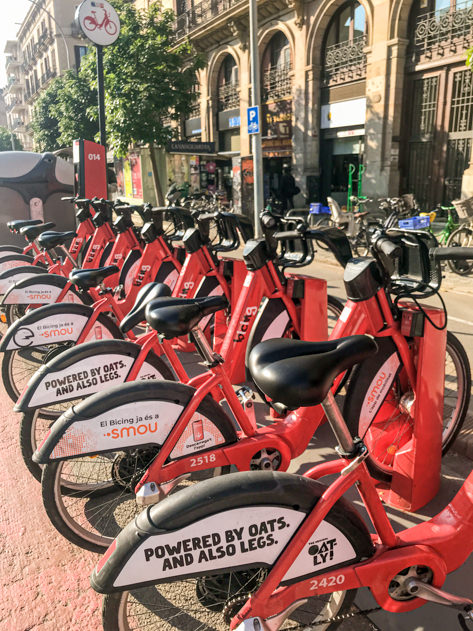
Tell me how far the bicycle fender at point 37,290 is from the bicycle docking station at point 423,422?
125 inches

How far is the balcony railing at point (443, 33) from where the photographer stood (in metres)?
12.1

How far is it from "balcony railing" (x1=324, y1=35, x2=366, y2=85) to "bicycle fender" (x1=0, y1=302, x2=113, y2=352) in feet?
48.2

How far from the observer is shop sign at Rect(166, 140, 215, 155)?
53.1 feet

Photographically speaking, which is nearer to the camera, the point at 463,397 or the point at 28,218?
the point at 463,397

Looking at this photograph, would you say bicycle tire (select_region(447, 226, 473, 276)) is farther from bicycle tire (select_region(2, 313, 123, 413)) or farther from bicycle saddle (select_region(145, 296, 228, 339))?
bicycle saddle (select_region(145, 296, 228, 339))

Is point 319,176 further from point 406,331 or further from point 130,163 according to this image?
point 406,331

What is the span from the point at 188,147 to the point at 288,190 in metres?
3.88

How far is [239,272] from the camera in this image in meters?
4.56

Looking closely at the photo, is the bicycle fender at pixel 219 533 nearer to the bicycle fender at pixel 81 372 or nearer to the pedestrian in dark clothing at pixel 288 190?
the bicycle fender at pixel 81 372

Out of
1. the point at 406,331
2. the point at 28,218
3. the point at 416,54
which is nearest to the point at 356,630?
the point at 406,331

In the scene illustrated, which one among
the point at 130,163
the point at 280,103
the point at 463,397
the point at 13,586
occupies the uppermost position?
the point at 280,103

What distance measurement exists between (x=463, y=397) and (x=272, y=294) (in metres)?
1.40

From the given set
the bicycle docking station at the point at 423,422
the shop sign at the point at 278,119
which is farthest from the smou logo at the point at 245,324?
the shop sign at the point at 278,119

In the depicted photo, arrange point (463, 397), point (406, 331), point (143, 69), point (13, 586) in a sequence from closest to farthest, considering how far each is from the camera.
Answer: point (13, 586) → point (406, 331) → point (463, 397) → point (143, 69)
